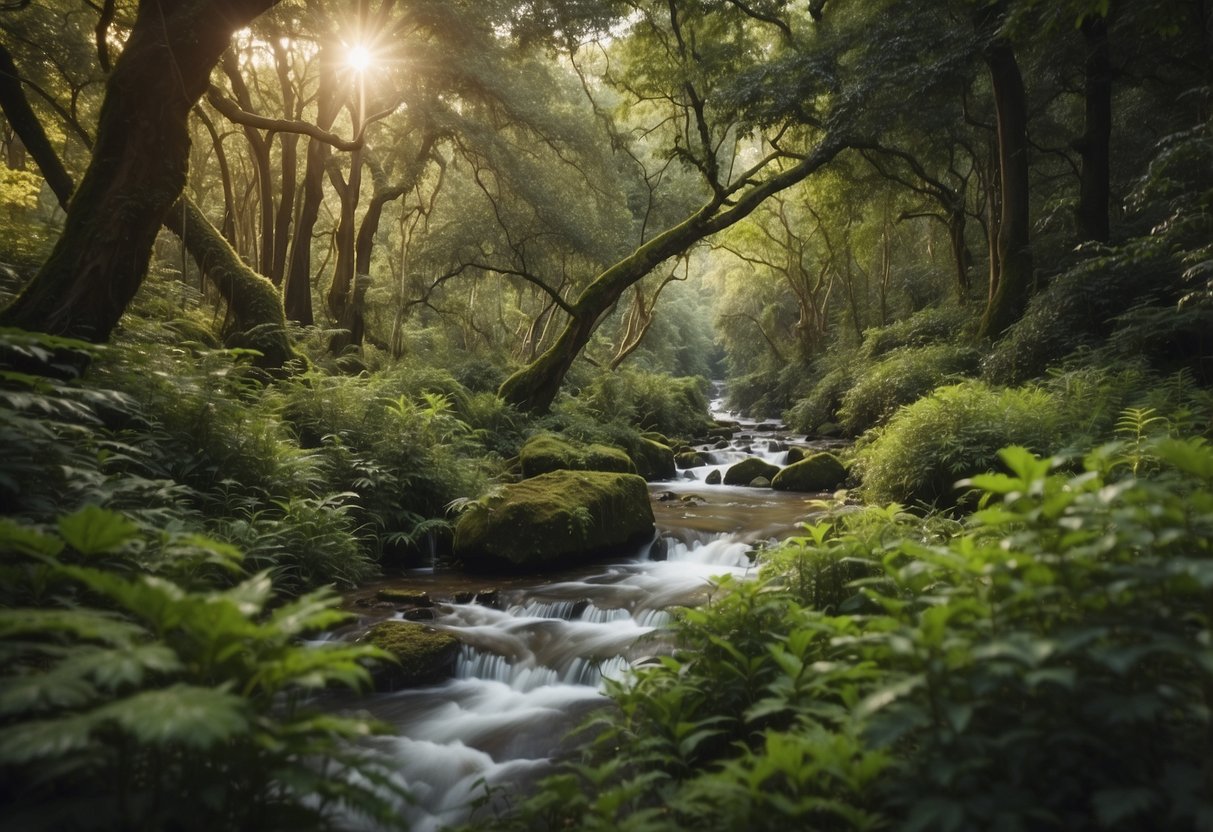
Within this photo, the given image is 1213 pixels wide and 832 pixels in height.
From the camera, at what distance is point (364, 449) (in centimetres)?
904

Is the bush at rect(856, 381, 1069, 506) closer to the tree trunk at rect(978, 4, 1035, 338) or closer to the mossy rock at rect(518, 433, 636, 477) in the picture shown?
the mossy rock at rect(518, 433, 636, 477)

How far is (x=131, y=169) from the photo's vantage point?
6.03m

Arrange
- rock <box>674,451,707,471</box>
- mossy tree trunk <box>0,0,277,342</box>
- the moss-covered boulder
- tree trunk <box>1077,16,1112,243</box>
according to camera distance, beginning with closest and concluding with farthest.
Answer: mossy tree trunk <box>0,0,277,342</box> < the moss-covered boulder < tree trunk <box>1077,16,1112,243</box> < rock <box>674,451,707,471</box>

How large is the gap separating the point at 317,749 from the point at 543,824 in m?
1.25

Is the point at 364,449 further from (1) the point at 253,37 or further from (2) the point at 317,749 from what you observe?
(1) the point at 253,37

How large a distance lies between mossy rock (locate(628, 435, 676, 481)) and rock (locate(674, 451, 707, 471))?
2.86 feet

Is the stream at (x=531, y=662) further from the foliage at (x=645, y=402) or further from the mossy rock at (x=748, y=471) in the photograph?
the foliage at (x=645, y=402)

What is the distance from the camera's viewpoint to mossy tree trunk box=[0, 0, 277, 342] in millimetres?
5855

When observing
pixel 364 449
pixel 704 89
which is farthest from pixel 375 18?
pixel 364 449

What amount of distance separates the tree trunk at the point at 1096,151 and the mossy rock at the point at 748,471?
751 cm

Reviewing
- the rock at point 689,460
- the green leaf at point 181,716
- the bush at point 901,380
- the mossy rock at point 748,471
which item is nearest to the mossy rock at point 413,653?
the green leaf at point 181,716

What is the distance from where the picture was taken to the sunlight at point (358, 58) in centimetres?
1298

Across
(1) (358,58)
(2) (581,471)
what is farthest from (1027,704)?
(1) (358,58)

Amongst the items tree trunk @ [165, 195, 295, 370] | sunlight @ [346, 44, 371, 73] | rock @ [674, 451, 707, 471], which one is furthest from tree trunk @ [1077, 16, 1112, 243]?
tree trunk @ [165, 195, 295, 370]
